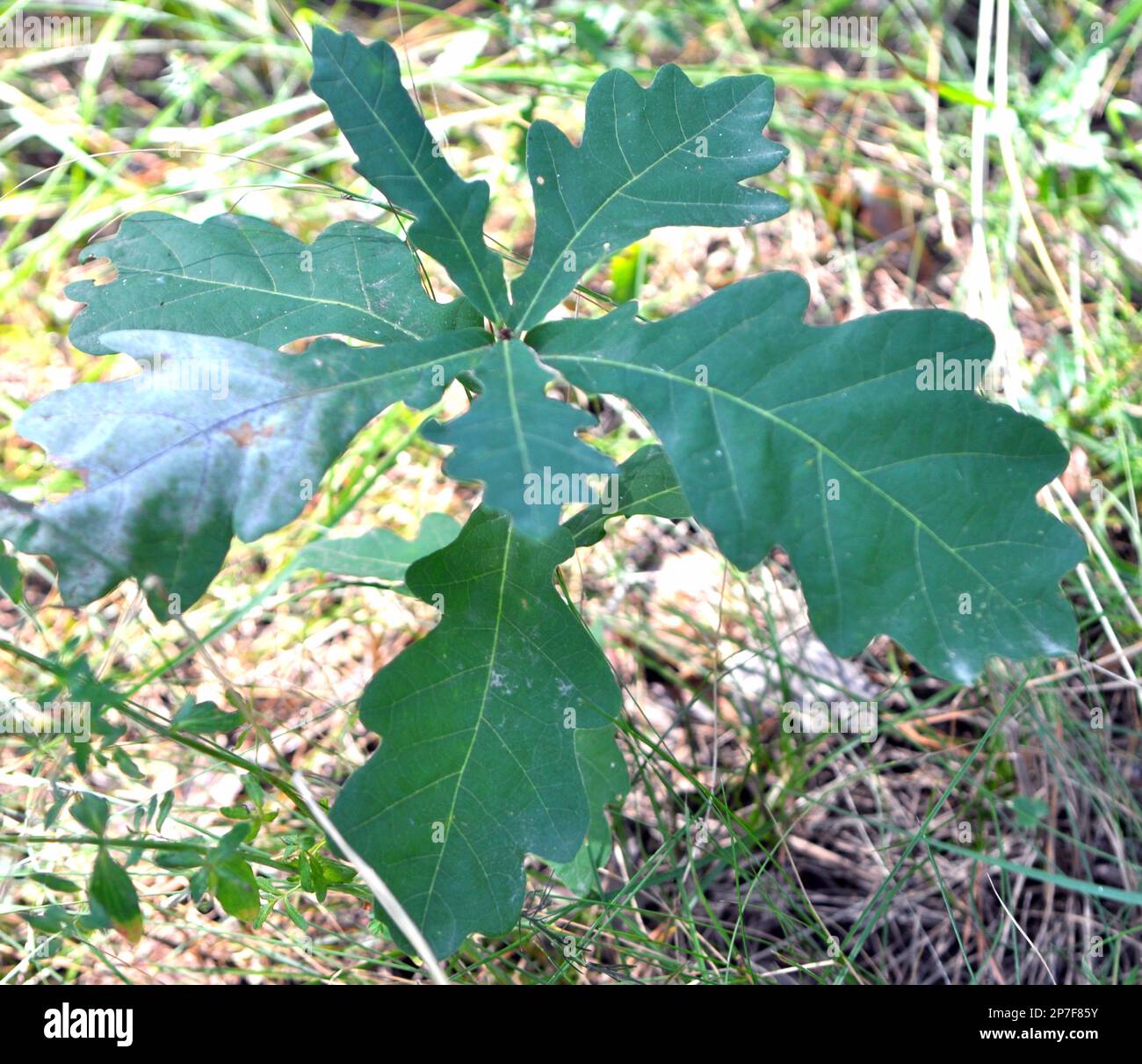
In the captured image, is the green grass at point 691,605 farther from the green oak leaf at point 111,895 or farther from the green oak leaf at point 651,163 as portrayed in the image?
the green oak leaf at point 651,163

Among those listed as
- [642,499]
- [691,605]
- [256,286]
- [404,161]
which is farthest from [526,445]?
[691,605]

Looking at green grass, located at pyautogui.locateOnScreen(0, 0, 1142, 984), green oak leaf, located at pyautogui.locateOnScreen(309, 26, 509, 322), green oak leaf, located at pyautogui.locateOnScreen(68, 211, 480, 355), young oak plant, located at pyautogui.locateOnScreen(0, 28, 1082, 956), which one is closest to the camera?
young oak plant, located at pyautogui.locateOnScreen(0, 28, 1082, 956)

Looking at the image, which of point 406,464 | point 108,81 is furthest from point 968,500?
point 108,81

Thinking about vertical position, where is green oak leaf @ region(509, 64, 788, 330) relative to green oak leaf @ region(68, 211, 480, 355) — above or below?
above

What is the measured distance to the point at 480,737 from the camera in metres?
1.90

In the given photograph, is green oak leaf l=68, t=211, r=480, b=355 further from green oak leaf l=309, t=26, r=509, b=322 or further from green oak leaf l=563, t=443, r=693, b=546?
green oak leaf l=563, t=443, r=693, b=546

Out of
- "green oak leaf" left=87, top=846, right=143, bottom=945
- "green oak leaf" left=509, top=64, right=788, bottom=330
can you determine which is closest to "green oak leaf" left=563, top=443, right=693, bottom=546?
"green oak leaf" left=509, top=64, right=788, bottom=330

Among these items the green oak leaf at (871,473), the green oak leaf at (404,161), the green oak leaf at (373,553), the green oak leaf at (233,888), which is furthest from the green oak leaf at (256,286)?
the green oak leaf at (233,888)

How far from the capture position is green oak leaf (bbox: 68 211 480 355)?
2045 millimetres

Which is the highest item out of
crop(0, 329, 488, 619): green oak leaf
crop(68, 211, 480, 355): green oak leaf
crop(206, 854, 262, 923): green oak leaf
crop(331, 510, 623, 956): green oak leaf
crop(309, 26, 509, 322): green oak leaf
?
crop(309, 26, 509, 322): green oak leaf

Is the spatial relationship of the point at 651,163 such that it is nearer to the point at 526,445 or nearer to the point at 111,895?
the point at 526,445

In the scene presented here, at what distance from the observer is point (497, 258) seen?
1.96m

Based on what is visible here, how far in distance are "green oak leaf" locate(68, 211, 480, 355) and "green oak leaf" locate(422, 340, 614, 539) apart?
Answer: 39cm

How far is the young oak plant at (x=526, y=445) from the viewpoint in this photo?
1.67m
